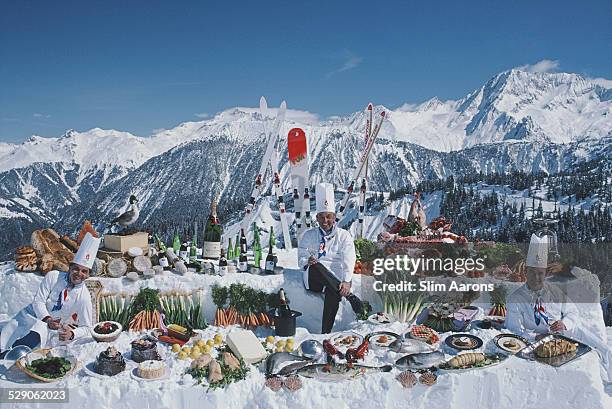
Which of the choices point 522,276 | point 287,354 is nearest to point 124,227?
point 287,354

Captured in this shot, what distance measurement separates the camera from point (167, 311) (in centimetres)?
767

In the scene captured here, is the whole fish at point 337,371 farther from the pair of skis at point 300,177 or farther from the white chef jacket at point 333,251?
the pair of skis at point 300,177

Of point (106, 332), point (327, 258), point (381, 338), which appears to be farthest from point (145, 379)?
point (327, 258)

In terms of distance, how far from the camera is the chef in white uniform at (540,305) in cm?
671

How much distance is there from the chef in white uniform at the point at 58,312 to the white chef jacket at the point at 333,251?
9.80 ft

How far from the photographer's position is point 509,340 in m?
6.52

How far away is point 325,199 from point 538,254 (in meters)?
3.04

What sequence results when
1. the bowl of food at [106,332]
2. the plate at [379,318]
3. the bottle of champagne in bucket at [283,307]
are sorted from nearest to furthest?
1. the bowl of food at [106,332]
2. the bottle of champagne in bucket at [283,307]
3. the plate at [379,318]

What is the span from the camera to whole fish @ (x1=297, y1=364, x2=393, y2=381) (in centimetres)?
575

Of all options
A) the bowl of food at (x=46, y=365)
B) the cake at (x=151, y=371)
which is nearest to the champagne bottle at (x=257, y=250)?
the cake at (x=151, y=371)

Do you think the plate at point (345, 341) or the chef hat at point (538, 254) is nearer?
the plate at point (345, 341)

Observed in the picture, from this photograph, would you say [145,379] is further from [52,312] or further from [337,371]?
[337,371]

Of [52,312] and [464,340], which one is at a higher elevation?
[52,312]

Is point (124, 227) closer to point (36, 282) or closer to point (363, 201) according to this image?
point (36, 282)
